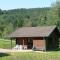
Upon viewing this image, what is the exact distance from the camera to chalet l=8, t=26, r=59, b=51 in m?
47.0

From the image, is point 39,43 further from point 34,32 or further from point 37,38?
point 34,32

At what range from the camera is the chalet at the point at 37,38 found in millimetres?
47031

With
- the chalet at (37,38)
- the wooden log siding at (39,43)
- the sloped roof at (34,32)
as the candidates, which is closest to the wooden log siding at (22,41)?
the chalet at (37,38)

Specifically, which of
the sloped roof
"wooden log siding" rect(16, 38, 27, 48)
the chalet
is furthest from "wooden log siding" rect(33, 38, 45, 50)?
"wooden log siding" rect(16, 38, 27, 48)

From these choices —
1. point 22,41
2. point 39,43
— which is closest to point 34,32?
point 39,43

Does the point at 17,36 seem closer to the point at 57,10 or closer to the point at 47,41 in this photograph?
the point at 47,41

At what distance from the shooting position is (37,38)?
4781cm

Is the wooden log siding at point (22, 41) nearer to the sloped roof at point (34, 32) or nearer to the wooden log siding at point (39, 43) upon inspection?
the sloped roof at point (34, 32)

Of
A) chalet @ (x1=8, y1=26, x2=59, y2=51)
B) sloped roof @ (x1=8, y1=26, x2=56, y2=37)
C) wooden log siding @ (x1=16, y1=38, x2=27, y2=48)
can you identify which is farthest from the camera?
wooden log siding @ (x1=16, y1=38, x2=27, y2=48)

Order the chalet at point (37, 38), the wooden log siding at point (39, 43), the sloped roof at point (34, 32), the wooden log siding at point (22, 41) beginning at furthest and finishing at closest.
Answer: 1. the wooden log siding at point (22, 41)
2. the wooden log siding at point (39, 43)
3. the chalet at point (37, 38)
4. the sloped roof at point (34, 32)

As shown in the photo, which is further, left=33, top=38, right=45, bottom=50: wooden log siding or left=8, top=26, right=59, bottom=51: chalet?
left=33, top=38, right=45, bottom=50: wooden log siding

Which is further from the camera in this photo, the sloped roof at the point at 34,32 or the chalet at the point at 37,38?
the chalet at the point at 37,38

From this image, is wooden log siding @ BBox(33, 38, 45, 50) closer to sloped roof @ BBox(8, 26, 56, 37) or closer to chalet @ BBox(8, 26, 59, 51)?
chalet @ BBox(8, 26, 59, 51)

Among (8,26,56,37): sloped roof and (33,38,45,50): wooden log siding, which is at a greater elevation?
(8,26,56,37): sloped roof
